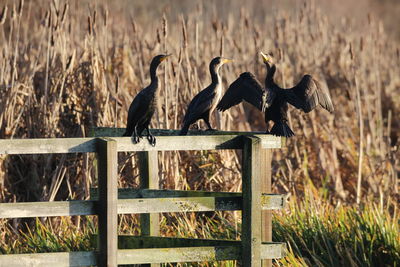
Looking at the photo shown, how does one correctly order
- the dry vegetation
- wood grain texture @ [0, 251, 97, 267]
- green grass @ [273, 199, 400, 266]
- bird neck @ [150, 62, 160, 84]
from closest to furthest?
wood grain texture @ [0, 251, 97, 267]
bird neck @ [150, 62, 160, 84]
green grass @ [273, 199, 400, 266]
the dry vegetation

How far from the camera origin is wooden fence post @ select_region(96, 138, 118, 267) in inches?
175

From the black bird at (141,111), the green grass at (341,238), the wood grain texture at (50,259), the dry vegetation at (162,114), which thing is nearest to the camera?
the wood grain texture at (50,259)

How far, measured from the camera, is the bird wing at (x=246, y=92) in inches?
215

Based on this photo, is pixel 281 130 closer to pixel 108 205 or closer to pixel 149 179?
pixel 149 179

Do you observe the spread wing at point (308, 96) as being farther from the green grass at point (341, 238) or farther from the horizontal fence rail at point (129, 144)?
the green grass at point (341, 238)

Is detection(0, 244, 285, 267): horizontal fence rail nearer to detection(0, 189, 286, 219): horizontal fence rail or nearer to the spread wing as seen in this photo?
detection(0, 189, 286, 219): horizontal fence rail

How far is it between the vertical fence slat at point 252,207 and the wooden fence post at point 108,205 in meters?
0.75

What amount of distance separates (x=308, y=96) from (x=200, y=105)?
2.16 ft

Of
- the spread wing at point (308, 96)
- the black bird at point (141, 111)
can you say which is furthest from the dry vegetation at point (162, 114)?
the spread wing at point (308, 96)

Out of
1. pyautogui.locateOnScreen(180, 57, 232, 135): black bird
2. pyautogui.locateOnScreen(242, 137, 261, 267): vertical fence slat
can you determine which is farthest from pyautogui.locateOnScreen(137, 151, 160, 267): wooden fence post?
pyautogui.locateOnScreen(242, 137, 261, 267): vertical fence slat

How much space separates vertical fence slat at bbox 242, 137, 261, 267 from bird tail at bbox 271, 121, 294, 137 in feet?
1.29

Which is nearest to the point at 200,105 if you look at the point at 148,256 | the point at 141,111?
the point at 141,111

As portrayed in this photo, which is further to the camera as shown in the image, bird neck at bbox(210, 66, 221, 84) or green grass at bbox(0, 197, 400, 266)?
green grass at bbox(0, 197, 400, 266)

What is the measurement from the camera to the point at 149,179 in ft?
17.9
